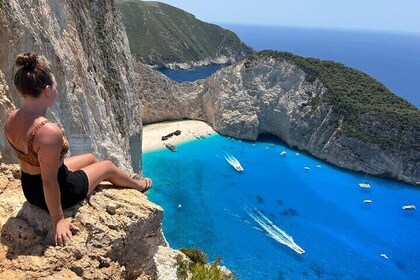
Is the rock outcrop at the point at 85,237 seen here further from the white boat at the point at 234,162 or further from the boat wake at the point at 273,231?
the white boat at the point at 234,162

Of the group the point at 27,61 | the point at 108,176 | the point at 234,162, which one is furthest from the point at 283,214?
the point at 27,61

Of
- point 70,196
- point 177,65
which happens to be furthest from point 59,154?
point 177,65

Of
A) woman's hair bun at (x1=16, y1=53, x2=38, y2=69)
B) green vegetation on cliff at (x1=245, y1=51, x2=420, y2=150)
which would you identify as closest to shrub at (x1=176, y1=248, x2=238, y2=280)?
woman's hair bun at (x1=16, y1=53, x2=38, y2=69)

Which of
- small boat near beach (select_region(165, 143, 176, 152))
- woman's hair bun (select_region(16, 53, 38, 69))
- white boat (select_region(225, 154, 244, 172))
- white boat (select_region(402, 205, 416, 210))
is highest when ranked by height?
woman's hair bun (select_region(16, 53, 38, 69))

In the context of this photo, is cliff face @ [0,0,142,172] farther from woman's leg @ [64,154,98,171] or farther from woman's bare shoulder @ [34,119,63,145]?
woman's bare shoulder @ [34,119,63,145]

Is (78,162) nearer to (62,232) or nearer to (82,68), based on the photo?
(62,232)

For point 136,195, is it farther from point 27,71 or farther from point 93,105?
point 93,105
